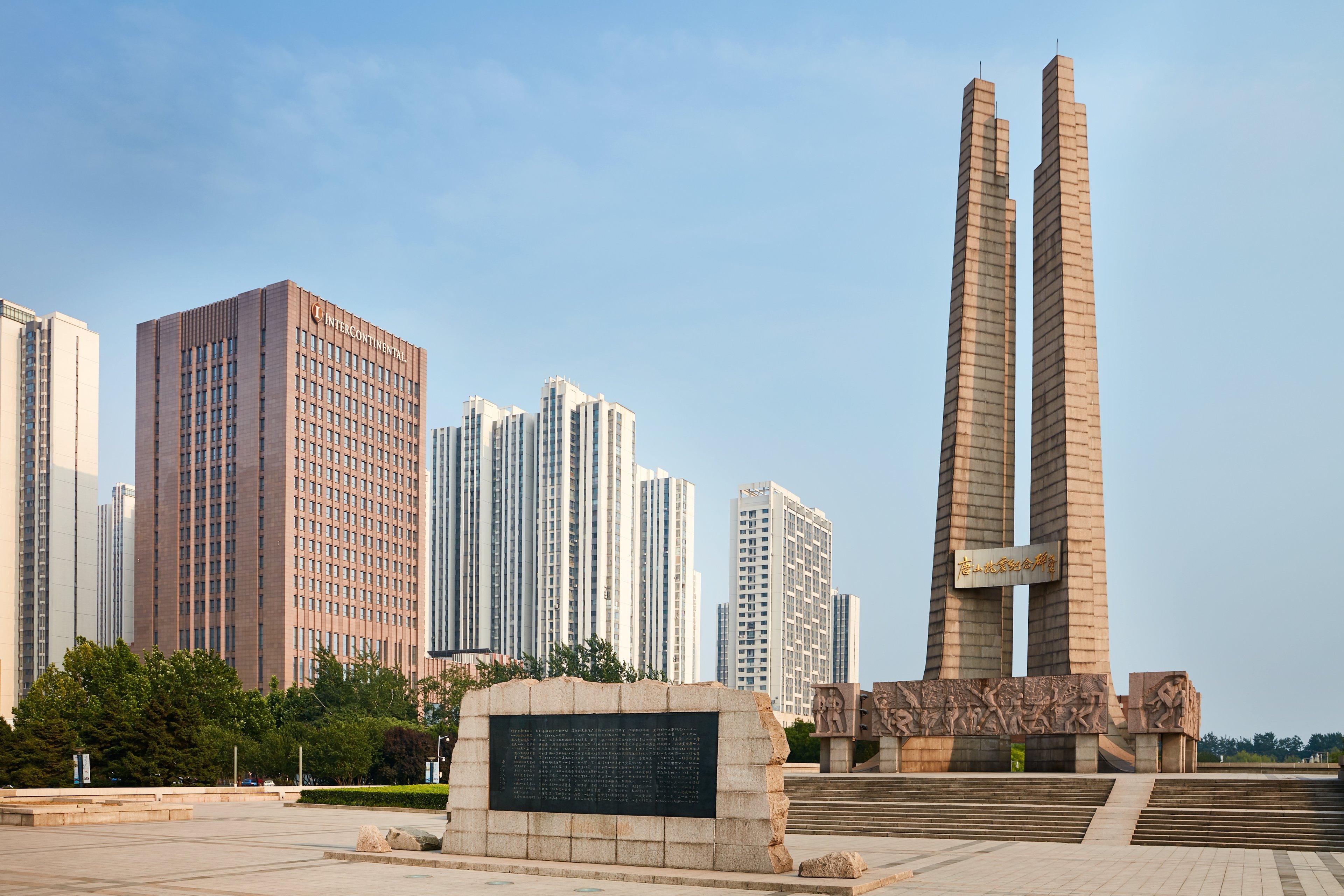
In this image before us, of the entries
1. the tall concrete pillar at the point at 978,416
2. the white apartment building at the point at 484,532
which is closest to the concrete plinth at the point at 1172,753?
the tall concrete pillar at the point at 978,416

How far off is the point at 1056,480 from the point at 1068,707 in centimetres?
757

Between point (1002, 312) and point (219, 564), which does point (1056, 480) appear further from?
point (219, 564)

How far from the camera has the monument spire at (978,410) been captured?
35.4m

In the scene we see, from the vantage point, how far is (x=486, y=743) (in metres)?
17.1

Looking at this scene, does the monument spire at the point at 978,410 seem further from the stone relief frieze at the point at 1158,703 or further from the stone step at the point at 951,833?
the stone step at the point at 951,833

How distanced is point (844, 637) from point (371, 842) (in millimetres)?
136725

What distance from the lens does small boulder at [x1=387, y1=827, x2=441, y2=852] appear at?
17.2 m

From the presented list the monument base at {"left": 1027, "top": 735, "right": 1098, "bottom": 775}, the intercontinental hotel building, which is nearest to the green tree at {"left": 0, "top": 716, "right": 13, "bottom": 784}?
the monument base at {"left": 1027, "top": 735, "right": 1098, "bottom": 775}

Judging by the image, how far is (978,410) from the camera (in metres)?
36.8

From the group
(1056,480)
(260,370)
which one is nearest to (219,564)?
(260,370)

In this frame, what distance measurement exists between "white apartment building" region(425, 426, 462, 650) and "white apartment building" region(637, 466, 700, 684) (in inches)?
921

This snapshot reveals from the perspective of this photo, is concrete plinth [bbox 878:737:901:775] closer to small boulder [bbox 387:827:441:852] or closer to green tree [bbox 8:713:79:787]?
small boulder [bbox 387:827:441:852]

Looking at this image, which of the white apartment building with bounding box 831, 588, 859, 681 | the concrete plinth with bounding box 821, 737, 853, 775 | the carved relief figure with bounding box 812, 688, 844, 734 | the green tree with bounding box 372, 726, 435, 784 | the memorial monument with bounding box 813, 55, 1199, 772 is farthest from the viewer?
the white apartment building with bounding box 831, 588, 859, 681

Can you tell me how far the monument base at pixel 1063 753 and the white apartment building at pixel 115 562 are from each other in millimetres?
120961
